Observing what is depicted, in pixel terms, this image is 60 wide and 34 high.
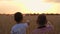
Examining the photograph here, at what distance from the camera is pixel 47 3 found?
3.86 meters

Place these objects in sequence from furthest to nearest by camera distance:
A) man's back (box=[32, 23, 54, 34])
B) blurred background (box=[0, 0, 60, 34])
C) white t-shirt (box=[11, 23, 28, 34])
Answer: blurred background (box=[0, 0, 60, 34]) → white t-shirt (box=[11, 23, 28, 34]) → man's back (box=[32, 23, 54, 34])

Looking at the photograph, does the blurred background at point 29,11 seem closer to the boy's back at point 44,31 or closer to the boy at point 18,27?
the boy at point 18,27

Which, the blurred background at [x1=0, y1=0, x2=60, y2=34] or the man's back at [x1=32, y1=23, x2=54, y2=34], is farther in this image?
the blurred background at [x1=0, y1=0, x2=60, y2=34]

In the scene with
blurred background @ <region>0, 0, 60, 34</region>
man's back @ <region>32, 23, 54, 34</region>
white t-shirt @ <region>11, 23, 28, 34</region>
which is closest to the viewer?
man's back @ <region>32, 23, 54, 34</region>

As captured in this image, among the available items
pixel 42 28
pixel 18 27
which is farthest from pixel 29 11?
pixel 42 28

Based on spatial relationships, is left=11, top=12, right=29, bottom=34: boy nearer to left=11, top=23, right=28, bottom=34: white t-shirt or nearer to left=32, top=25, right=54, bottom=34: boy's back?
left=11, top=23, right=28, bottom=34: white t-shirt

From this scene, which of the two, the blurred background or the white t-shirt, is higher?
the blurred background

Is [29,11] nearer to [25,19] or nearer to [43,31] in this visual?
[25,19]

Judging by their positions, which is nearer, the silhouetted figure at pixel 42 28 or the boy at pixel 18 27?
the silhouetted figure at pixel 42 28

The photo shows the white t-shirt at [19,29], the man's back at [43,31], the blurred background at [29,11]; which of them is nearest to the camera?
the man's back at [43,31]

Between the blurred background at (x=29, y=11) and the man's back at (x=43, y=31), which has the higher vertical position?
the blurred background at (x=29, y=11)

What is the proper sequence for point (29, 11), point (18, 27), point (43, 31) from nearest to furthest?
1. point (43, 31)
2. point (18, 27)
3. point (29, 11)

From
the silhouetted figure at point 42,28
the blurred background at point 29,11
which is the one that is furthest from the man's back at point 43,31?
the blurred background at point 29,11

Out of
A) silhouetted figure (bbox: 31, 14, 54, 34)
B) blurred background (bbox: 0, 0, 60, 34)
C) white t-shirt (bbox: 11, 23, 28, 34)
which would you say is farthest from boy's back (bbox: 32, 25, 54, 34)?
blurred background (bbox: 0, 0, 60, 34)
